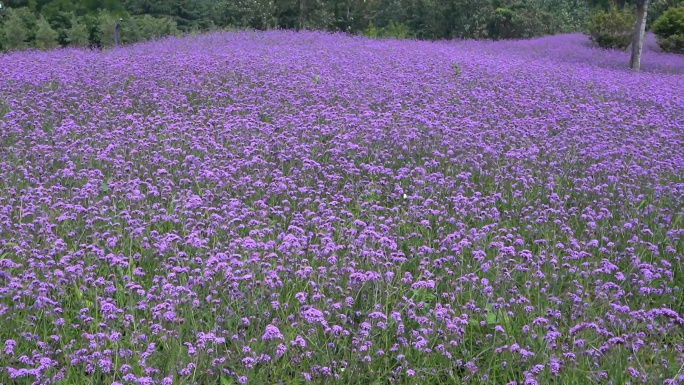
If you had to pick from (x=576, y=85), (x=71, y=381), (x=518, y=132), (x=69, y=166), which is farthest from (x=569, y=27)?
(x=71, y=381)

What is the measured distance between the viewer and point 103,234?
165 inches

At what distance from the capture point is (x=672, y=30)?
2033 centimetres

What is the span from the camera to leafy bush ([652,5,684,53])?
19.8 metres

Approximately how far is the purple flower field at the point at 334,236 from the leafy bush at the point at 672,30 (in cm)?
1314

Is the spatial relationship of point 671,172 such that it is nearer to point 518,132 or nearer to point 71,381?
point 518,132

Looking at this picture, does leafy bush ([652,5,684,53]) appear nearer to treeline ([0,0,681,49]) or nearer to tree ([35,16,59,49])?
treeline ([0,0,681,49])

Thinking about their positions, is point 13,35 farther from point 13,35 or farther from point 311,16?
point 311,16

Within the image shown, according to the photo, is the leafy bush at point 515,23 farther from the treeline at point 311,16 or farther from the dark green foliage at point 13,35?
the dark green foliage at point 13,35

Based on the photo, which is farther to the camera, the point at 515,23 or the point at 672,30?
the point at 515,23

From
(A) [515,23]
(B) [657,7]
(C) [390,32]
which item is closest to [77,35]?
(C) [390,32]

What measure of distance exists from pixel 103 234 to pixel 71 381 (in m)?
1.20

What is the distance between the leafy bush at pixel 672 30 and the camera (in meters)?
19.8

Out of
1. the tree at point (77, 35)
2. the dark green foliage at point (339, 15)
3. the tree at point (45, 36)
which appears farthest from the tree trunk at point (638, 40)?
the tree at point (45, 36)

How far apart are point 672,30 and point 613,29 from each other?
5.00 feet
